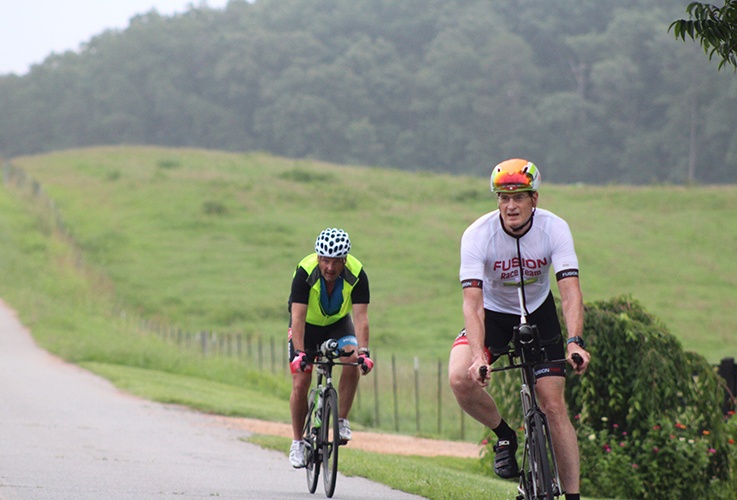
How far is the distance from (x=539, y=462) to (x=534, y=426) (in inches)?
8.6

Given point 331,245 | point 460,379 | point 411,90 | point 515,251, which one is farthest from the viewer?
point 411,90

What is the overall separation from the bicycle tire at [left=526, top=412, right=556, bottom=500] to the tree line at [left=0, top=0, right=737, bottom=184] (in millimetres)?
80631

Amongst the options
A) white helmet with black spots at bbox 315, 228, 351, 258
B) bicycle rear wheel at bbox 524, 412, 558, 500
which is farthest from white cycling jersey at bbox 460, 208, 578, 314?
white helmet with black spots at bbox 315, 228, 351, 258

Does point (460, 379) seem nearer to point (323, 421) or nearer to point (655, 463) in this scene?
point (323, 421)

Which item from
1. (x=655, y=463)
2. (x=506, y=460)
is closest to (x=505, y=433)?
(x=506, y=460)

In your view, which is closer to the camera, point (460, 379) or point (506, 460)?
point (460, 379)

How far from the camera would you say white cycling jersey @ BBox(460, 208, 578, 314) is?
7.02 m

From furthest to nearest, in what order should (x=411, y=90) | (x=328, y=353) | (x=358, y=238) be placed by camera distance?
(x=411, y=90)
(x=358, y=238)
(x=328, y=353)

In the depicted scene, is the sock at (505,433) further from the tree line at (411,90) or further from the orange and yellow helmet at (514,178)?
the tree line at (411,90)

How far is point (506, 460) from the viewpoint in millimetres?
7379

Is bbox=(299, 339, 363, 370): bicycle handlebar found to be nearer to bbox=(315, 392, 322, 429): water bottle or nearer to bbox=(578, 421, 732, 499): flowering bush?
bbox=(315, 392, 322, 429): water bottle

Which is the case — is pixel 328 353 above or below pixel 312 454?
above

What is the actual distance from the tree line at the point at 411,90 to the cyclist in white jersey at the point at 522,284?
8028 centimetres

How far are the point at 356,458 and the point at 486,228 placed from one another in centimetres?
625
